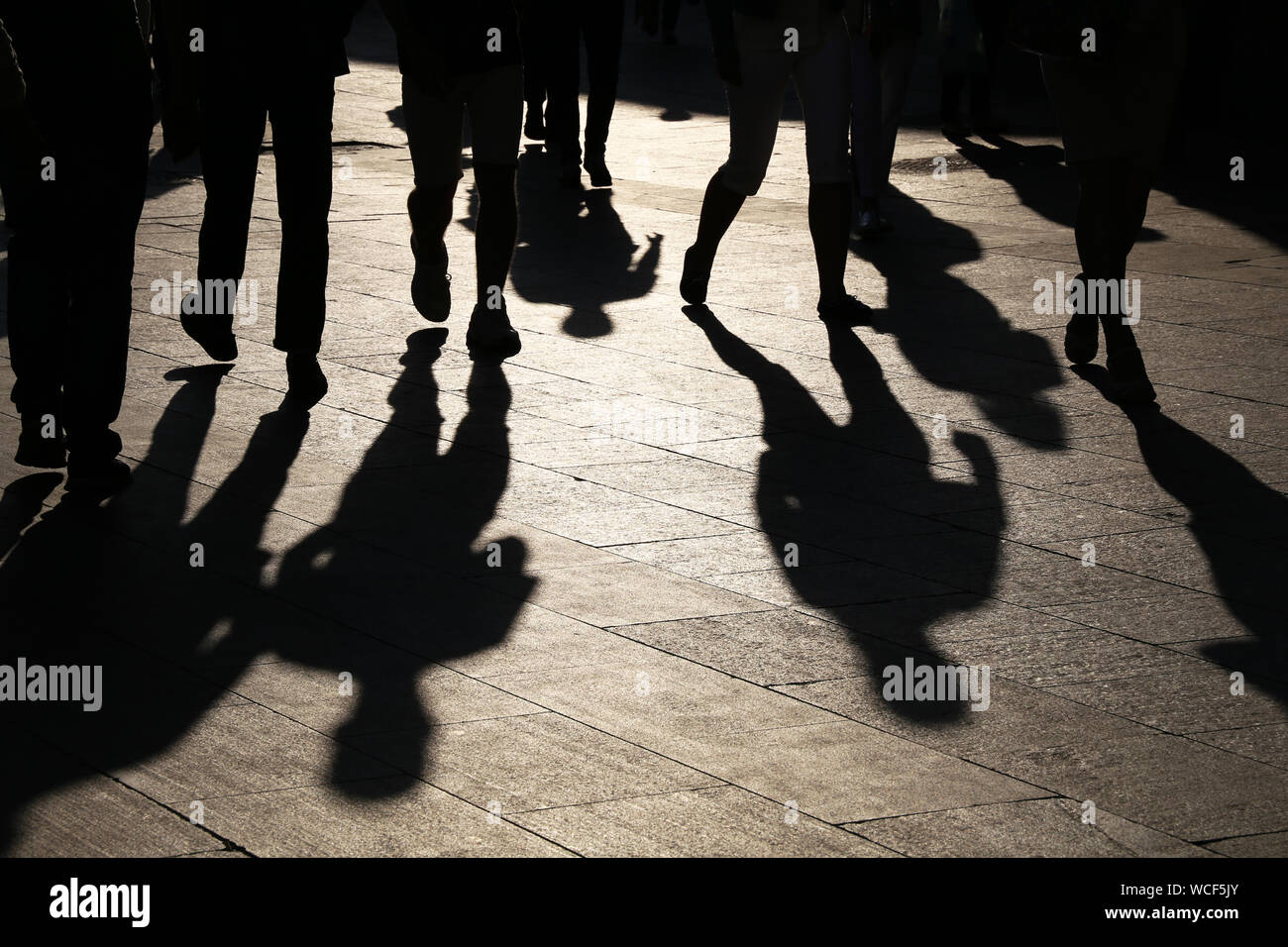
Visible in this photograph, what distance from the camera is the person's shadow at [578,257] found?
8172 mm

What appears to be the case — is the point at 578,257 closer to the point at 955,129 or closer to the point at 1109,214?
the point at 1109,214

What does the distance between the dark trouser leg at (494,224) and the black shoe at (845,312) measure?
4.36 feet

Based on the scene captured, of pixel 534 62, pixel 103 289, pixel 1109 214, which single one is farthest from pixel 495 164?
pixel 534 62

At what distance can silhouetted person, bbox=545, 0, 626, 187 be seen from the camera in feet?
37.0

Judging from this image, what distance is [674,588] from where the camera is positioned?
179 inches

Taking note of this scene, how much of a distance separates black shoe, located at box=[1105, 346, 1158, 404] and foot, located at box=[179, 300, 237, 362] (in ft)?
10.4

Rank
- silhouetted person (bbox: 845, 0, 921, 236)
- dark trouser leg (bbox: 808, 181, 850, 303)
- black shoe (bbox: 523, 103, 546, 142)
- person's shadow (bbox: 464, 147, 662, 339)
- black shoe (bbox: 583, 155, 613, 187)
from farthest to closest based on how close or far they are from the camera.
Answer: black shoe (bbox: 523, 103, 546, 142), black shoe (bbox: 583, 155, 613, 187), silhouetted person (bbox: 845, 0, 921, 236), person's shadow (bbox: 464, 147, 662, 339), dark trouser leg (bbox: 808, 181, 850, 303)

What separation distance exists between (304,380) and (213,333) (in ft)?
2.16

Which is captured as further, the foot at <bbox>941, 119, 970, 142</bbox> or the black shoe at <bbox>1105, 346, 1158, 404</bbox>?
the foot at <bbox>941, 119, 970, 142</bbox>

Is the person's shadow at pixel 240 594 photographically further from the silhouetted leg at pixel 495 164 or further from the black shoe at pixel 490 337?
the silhouetted leg at pixel 495 164

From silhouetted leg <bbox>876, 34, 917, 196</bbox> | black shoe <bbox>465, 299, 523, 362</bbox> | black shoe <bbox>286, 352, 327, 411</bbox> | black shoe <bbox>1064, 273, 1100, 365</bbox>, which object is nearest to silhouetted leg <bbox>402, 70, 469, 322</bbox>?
black shoe <bbox>465, 299, 523, 362</bbox>

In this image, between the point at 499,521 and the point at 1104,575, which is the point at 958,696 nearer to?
the point at 1104,575

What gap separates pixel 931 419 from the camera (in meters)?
6.17

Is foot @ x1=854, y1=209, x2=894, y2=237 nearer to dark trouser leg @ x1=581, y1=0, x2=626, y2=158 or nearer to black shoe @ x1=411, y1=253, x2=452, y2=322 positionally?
dark trouser leg @ x1=581, y1=0, x2=626, y2=158
